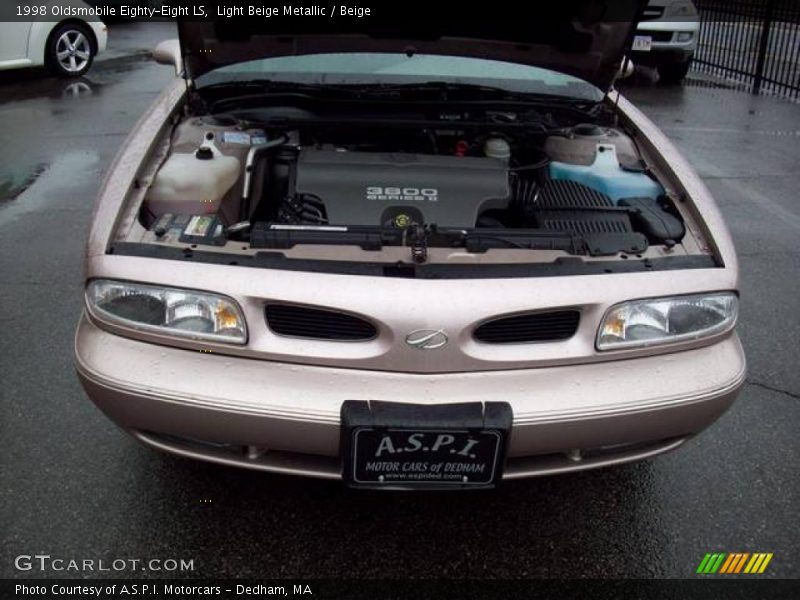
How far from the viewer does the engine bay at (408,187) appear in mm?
2139

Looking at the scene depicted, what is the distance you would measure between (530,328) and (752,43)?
1124cm

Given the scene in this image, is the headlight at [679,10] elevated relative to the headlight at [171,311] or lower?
elevated

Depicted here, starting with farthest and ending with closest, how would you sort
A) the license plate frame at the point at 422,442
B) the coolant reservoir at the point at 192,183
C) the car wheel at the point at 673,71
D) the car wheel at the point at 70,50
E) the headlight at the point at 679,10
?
the car wheel at the point at 673,71
the headlight at the point at 679,10
the car wheel at the point at 70,50
the coolant reservoir at the point at 192,183
the license plate frame at the point at 422,442

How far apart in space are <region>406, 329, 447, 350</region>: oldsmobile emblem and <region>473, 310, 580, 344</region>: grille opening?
0.12 metres

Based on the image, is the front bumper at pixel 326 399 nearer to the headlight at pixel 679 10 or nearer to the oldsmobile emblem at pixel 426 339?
the oldsmobile emblem at pixel 426 339

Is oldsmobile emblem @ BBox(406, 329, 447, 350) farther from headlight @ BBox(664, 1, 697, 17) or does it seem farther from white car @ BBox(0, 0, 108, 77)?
headlight @ BBox(664, 1, 697, 17)

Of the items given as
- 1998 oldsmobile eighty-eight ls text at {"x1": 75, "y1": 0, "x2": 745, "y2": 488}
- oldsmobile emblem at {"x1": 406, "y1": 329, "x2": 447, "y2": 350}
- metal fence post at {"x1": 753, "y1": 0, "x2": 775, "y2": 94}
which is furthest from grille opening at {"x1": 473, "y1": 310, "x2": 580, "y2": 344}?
metal fence post at {"x1": 753, "y1": 0, "x2": 775, "y2": 94}

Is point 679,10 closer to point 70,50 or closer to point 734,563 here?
point 70,50

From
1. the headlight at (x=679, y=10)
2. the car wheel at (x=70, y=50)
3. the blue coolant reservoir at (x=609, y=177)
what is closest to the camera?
the blue coolant reservoir at (x=609, y=177)

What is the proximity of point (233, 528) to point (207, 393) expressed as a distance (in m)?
0.61

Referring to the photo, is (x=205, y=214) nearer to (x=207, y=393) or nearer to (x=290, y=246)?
(x=290, y=246)

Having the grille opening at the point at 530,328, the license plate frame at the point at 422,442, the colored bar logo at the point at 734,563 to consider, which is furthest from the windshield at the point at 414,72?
the colored bar logo at the point at 734,563

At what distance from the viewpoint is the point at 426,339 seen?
187 centimetres

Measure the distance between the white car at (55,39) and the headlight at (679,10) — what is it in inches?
288
